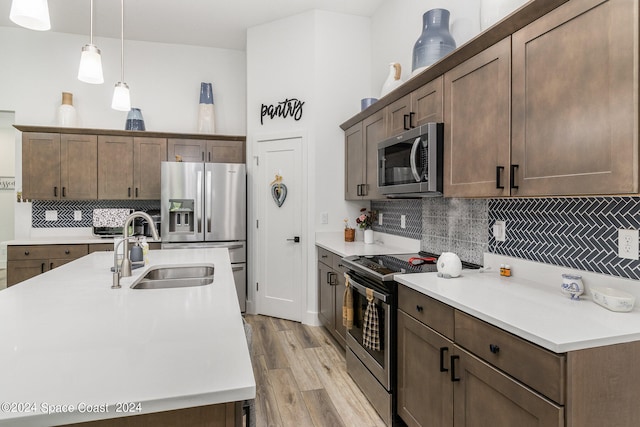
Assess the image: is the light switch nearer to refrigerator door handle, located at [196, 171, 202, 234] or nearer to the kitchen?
the kitchen

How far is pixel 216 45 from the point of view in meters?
4.85

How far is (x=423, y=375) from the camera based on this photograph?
181cm

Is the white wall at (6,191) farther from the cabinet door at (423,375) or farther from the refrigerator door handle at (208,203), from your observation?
the cabinet door at (423,375)

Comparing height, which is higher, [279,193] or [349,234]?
[279,193]

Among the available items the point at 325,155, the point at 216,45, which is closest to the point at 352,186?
the point at 325,155

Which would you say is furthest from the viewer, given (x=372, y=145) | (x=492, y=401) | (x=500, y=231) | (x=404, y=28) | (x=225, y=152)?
(x=225, y=152)

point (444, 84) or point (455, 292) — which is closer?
point (455, 292)

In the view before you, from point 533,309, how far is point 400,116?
1724 mm

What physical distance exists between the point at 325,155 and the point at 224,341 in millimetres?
3133

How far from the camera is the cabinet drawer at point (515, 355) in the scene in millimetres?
1120

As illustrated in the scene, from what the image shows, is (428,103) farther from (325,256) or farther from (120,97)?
(120,97)

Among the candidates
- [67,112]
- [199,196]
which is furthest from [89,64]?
[67,112]

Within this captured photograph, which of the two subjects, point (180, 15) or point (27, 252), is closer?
point (27, 252)

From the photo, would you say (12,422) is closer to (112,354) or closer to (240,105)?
(112,354)
